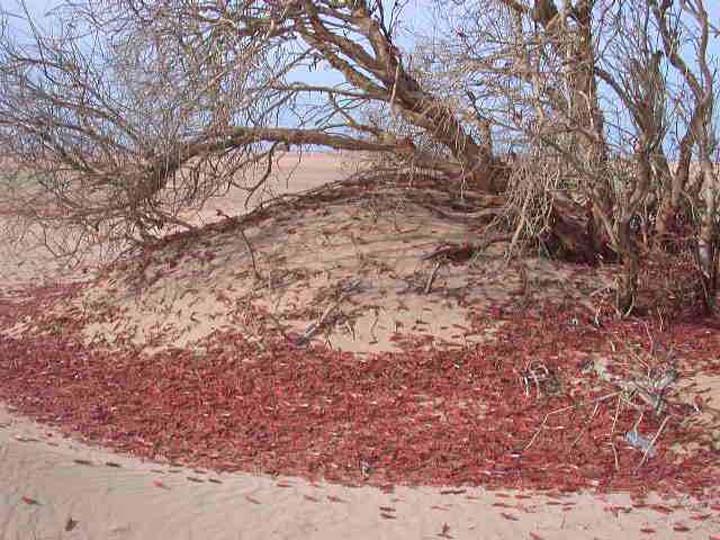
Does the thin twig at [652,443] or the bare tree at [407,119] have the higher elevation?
the bare tree at [407,119]

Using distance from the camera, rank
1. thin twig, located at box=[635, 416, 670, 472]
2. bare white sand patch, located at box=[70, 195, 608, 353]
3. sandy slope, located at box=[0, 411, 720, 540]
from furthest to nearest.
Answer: bare white sand patch, located at box=[70, 195, 608, 353] → thin twig, located at box=[635, 416, 670, 472] → sandy slope, located at box=[0, 411, 720, 540]

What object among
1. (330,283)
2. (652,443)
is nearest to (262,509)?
(652,443)

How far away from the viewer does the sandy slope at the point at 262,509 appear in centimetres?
492

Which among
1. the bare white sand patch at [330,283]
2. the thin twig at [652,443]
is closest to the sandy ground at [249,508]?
the thin twig at [652,443]

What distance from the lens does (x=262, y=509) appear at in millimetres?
5270

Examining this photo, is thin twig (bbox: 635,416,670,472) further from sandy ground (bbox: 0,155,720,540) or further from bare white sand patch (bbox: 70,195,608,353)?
bare white sand patch (bbox: 70,195,608,353)

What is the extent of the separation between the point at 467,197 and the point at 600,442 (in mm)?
4717

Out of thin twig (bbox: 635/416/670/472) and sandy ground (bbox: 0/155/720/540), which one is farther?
thin twig (bbox: 635/416/670/472)

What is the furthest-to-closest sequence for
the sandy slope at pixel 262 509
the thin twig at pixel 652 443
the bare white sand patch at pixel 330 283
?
the bare white sand patch at pixel 330 283 < the thin twig at pixel 652 443 < the sandy slope at pixel 262 509

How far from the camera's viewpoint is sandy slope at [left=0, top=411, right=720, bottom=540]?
492cm

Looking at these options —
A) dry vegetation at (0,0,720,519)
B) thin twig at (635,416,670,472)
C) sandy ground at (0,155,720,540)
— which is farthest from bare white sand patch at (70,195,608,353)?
sandy ground at (0,155,720,540)

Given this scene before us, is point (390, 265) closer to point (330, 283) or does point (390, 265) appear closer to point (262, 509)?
point (330, 283)

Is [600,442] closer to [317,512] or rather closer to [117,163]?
[317,512]

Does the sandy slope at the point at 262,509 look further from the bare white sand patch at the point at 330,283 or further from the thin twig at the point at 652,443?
the bare white sand patch at the point at 330,283
